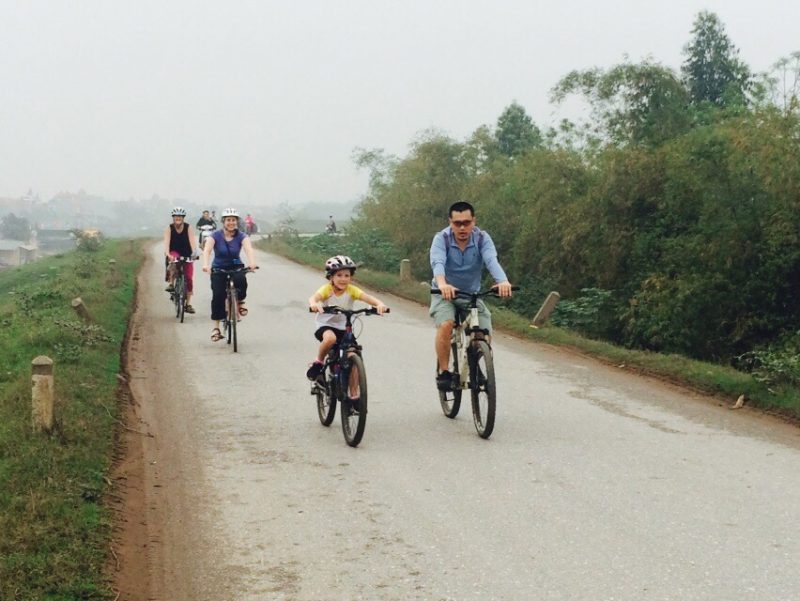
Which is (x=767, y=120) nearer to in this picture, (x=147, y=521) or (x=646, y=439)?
(x=646, y=439)

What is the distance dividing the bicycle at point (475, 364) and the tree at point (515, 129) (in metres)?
42.6

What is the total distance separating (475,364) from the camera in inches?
325

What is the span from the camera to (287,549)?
5.52 meters

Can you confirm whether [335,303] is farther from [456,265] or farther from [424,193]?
[424,193]

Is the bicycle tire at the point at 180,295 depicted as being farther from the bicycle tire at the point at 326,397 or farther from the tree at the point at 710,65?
the tree at the point at 710,65

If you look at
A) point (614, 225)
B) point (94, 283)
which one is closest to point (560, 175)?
point (614, 225)

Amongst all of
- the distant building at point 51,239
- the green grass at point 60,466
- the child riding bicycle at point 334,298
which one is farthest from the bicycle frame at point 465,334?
the distant building at point 51,239

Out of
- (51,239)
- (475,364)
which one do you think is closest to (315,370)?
(475,364)

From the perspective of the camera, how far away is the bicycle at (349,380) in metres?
7.80

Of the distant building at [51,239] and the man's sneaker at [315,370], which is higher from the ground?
the man's sneaker at [315,370]

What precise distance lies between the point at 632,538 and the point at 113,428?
4.97 meters

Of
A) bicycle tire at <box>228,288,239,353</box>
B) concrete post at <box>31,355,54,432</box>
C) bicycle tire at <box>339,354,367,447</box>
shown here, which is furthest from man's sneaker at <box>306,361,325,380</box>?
bicycle tire at <box>228,288,239,353</box>

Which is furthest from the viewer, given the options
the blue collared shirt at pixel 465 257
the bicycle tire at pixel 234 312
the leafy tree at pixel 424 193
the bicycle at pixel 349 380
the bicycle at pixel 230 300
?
the leafy tree at pixel 424 193

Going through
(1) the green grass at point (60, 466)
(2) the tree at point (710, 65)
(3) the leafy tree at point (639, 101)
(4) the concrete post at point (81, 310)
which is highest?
(2) the tree at point (710, 65)
